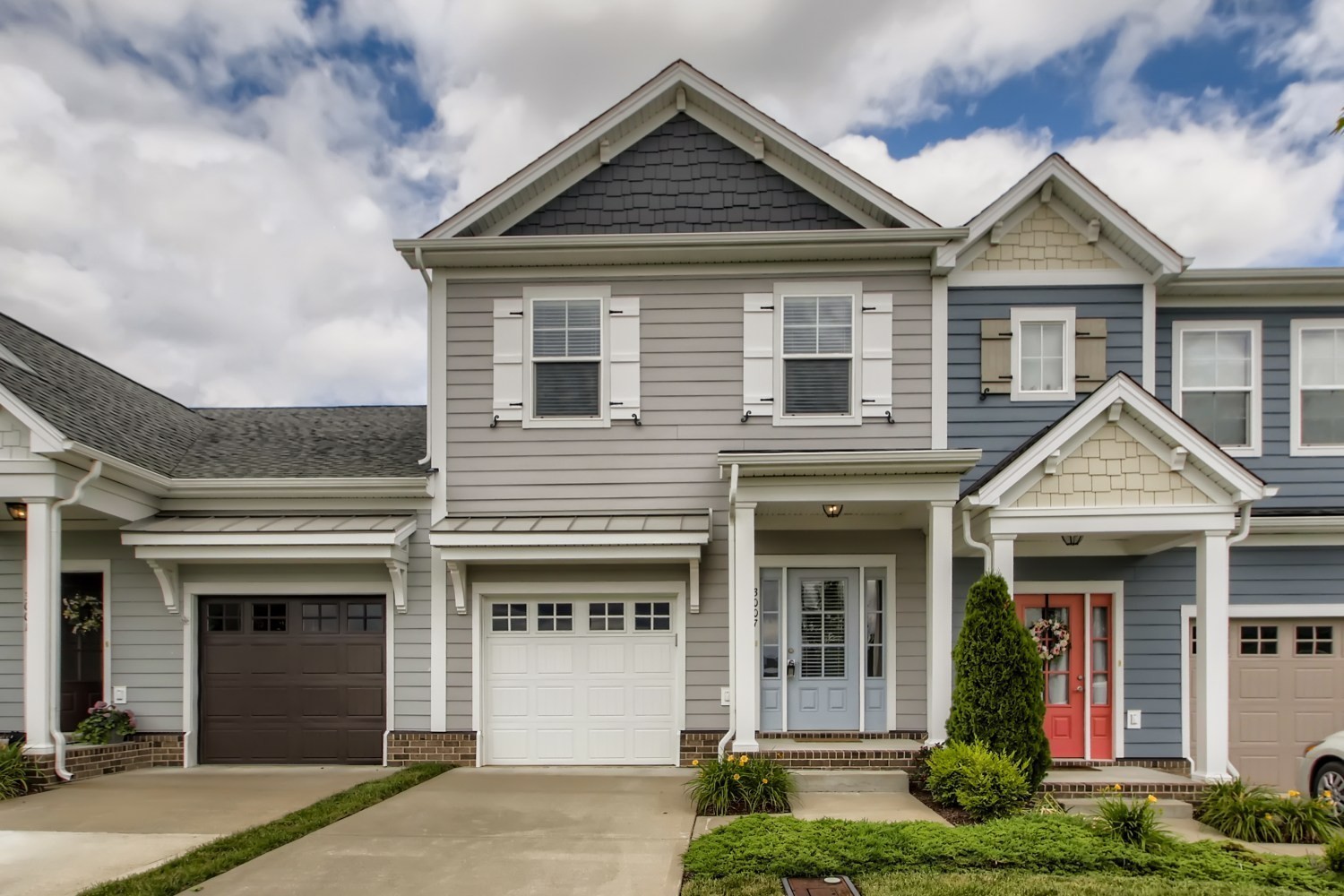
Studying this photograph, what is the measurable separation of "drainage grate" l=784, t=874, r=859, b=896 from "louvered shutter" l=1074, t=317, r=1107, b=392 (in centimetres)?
629

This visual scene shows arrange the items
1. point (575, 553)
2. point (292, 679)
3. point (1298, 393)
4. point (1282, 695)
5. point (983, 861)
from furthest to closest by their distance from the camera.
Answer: point (292, 679), point (1298, 393), point (1282, 695), point (575, 553), point (983, 861)

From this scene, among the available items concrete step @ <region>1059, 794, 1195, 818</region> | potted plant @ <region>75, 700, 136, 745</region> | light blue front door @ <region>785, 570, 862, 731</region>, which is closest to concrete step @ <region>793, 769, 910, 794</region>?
light blue front door @ <region>785, 570, 862, 731</region>

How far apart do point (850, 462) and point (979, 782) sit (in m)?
3.01

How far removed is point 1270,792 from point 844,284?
6.45 meters

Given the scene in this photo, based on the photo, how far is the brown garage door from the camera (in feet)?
30.2

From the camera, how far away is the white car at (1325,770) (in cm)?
779

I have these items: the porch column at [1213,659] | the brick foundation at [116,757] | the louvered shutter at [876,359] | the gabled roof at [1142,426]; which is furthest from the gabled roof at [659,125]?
the brick foundation at [116,757]

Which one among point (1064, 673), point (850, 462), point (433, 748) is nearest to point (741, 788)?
point (850, 462)

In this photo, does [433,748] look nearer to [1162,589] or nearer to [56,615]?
[56,615]

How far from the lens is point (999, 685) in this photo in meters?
7.18

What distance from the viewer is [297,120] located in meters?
13.9

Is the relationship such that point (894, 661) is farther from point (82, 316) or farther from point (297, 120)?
point (82, 316)

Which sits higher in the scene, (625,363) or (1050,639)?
(625,363)

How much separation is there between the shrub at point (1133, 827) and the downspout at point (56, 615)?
9834 millimetres
